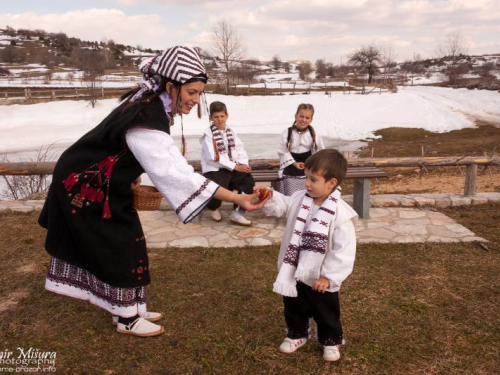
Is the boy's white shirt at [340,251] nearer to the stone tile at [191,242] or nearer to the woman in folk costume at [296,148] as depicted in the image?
the stone tile at [191,242]

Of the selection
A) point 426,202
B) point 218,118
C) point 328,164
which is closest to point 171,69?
point 328,164

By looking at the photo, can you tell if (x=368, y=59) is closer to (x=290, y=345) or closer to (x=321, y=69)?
(x=321, y=69)

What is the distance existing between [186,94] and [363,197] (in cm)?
383

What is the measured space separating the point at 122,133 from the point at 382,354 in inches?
90.4

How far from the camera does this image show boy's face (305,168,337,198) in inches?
92.4

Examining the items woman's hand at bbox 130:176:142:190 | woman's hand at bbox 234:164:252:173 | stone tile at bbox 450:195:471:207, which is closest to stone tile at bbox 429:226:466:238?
stone tile at bbox 450:195:471:207

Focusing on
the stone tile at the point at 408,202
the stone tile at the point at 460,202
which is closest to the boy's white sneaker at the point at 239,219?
the stone tile at the point at 408,202

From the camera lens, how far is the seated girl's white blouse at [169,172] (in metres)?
2.27

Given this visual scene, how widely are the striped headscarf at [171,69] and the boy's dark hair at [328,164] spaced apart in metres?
0.85

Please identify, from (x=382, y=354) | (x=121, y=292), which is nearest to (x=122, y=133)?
(x=121, y=292)

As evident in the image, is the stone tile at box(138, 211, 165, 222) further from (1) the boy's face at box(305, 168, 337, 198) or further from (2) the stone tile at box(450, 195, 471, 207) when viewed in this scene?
(2) the stone tile at box(450, 195, 471, 207)

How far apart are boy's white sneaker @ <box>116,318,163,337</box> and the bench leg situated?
11.6ft

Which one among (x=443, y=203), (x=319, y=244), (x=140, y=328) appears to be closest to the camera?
(x=319, y=244)

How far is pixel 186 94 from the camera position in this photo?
242cm
